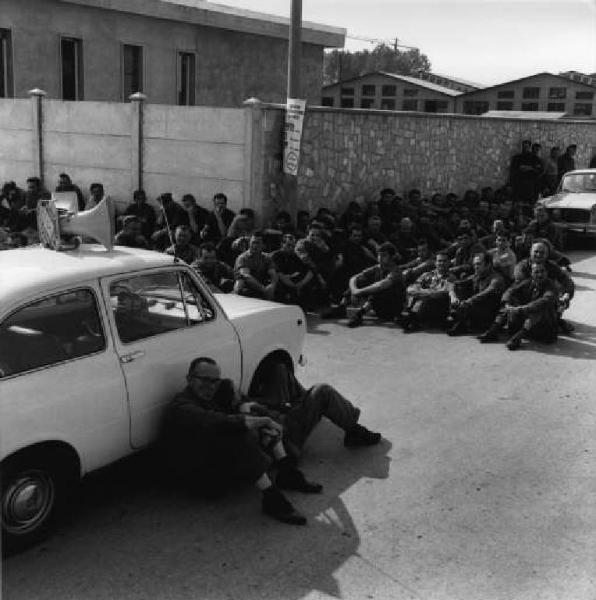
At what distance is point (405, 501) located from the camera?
225 inches

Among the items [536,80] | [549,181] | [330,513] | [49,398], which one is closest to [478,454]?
[330,513]

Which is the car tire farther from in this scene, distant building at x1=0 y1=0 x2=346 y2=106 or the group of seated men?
distant building at x1=0 y1=0 x2=346 y2=106

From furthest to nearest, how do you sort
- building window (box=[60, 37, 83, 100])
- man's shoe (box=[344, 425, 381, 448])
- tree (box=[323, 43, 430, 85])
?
tree (box=[323, 43, 430, 85]) → building window (box=[60, 37, 83, 100]) → man's shoe (box=[344, 425, 381, 448])

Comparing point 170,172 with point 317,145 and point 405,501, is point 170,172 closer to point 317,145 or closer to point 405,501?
point 317,145

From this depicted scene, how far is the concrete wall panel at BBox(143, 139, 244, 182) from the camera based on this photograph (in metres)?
13.8

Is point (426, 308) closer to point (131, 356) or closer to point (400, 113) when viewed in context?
point (131, 356)

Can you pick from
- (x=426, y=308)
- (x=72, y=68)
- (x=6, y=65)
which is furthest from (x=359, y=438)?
(x=72, y=68)

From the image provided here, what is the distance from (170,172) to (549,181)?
12.0 m

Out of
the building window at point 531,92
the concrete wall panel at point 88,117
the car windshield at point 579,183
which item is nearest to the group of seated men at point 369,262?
the concrete wall panel at point 88,117

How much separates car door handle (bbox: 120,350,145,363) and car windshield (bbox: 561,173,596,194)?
52.3 ft

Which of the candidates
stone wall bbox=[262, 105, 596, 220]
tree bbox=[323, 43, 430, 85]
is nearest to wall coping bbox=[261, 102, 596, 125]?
stone wall bbox=[262, 105, 596, 220]

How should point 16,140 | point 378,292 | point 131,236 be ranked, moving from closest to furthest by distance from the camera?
1. point 378,292
2. point 131,236
3. point 16,140

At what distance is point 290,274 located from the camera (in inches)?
459

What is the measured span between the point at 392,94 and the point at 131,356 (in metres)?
38.2
